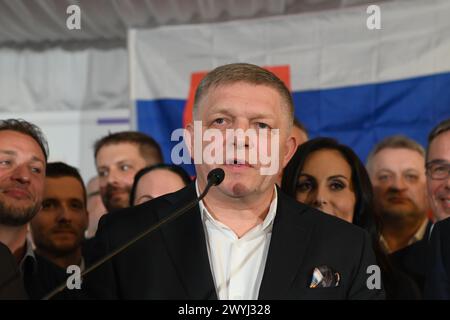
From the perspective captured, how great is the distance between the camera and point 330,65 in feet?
12.0

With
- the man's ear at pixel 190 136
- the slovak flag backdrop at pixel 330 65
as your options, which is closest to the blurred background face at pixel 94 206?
the slovak flag backdrop at pixel 330 65

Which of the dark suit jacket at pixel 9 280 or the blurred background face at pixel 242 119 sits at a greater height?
Result: the blurred background face at pixel 242 119

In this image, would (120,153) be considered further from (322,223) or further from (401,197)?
(322,223)

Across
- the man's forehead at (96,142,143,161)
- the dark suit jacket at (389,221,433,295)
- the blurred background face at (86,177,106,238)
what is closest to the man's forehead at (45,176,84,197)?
the man's forehead at (96,142,143,161)

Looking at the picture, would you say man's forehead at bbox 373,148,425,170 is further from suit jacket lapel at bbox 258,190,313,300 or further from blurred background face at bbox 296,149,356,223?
suit jacket lapel at bbox 258,190,313,300

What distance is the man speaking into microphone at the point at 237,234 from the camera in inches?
55.3

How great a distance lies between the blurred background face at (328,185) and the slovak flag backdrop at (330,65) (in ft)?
4.37

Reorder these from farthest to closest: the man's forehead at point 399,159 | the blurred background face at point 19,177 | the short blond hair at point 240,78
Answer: the man's forehead at point 399,159, the blurred background face at point 19,177, the short blond hair at point 240,78

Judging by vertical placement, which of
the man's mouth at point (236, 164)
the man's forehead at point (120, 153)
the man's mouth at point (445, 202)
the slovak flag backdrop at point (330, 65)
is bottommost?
the man's mouth at point (236, 164)

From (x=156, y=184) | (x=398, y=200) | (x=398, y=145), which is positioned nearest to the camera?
(x=156, y=184)

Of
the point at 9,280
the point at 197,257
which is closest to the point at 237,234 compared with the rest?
the point at 197,257

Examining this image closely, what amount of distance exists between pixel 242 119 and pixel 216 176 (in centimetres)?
15

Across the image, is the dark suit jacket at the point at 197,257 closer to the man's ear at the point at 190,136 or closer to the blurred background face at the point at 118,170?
the man's ear at the point at 190,136
